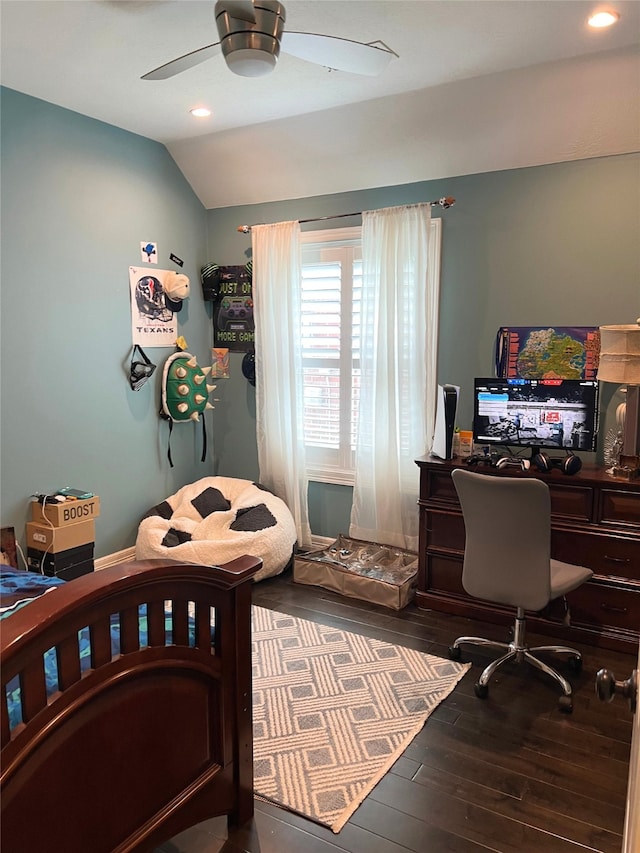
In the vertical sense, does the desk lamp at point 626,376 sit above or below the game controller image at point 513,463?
above

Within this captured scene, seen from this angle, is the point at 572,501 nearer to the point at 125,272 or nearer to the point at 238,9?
the point at 238,9

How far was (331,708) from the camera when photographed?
2.66 m

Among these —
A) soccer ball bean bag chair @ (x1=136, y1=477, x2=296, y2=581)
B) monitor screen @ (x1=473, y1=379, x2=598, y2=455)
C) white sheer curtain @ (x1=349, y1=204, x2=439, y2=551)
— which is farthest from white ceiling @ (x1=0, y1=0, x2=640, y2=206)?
soccer ball bean bag chair @ (x1=136, y1=477, x2=296, y2=581)

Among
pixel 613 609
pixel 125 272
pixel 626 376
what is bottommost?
pixel 613 609

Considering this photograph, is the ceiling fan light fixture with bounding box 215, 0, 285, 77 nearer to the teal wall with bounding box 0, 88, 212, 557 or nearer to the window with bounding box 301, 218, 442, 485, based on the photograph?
the teal wall with bounding box 0, 88, 212, 557

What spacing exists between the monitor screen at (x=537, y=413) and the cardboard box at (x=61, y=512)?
7.93 feet

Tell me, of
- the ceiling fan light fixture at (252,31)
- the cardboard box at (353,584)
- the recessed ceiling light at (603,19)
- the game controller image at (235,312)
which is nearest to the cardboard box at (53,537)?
the cardboard box at (353,584)

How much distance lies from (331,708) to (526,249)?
9.11 ft

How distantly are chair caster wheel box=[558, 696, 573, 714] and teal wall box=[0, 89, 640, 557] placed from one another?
1.92m

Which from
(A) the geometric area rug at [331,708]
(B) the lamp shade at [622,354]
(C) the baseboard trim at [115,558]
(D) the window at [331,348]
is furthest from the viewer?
(D) the window at [331,348]

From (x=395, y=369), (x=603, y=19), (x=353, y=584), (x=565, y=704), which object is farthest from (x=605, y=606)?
(x=603, y=19)

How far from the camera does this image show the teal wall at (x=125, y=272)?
3385mm

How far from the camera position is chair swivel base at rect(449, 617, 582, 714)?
263 cm

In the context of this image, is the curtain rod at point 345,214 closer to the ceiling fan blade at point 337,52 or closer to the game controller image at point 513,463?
the ceiling fan blade at point 337,52
